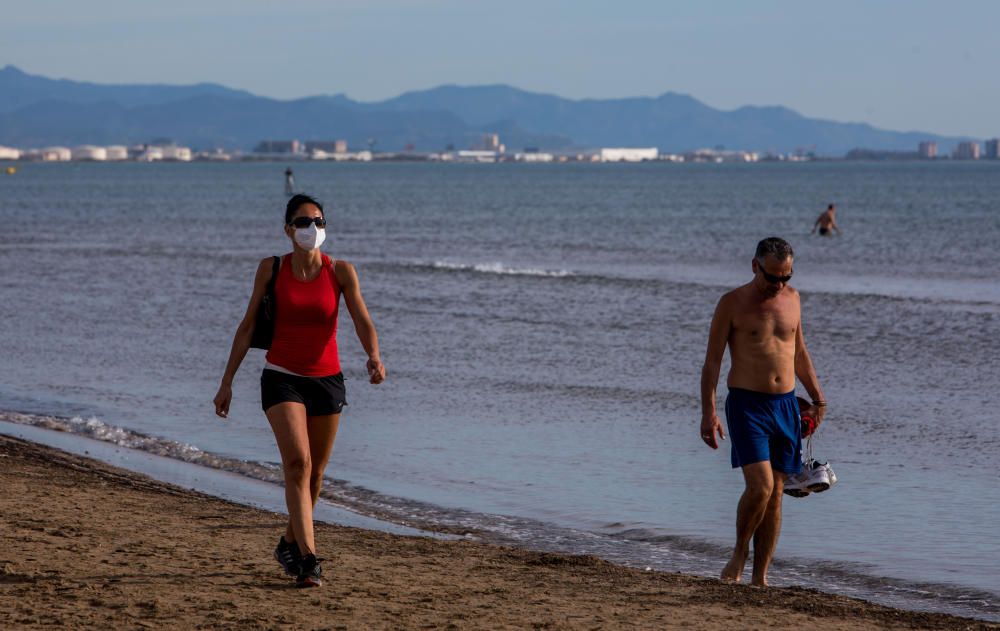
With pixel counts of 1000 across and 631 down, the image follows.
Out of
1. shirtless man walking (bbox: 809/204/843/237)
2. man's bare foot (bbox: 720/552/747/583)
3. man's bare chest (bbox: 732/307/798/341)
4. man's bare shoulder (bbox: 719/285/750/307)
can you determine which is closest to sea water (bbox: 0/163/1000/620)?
man's bare foot (bbox: 720/552/747/583)

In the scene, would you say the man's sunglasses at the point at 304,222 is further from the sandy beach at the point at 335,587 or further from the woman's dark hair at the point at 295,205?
the sandy beach at the point at 335,587

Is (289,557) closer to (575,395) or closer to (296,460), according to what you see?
(296,460)

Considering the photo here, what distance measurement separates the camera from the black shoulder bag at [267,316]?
5.91 m

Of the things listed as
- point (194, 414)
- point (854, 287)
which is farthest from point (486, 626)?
point (854, 287)

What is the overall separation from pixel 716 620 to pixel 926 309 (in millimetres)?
17831

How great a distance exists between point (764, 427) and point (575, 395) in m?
7.32

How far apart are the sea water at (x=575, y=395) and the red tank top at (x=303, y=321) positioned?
255 centimetres

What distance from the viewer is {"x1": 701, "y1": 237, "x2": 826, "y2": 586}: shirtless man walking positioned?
247 inches

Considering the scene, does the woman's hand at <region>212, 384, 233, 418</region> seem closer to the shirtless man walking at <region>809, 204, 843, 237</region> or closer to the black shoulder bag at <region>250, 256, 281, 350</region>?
the black shoulder bag at <region>250, 256, 281, 350</region>

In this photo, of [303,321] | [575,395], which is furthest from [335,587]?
[575,395]

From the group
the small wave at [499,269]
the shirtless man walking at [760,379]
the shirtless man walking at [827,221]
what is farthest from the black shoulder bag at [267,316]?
the shirtless man walking at [827,221]

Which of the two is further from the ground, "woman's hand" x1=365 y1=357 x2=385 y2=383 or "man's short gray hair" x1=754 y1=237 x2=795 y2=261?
"man's short gray hair" x1=754 y1=237 x2=795 y2=261

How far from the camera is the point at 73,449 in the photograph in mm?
10758

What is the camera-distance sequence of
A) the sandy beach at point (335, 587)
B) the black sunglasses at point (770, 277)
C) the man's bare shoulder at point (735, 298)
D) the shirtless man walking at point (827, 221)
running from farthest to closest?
1. the shirtless man walking at point (827, 221)
2. the man's bare shoulder at point (735, 298)
3. the black sunglasses at point (770, 277)
4. the sandy beach at point (335, 587)
